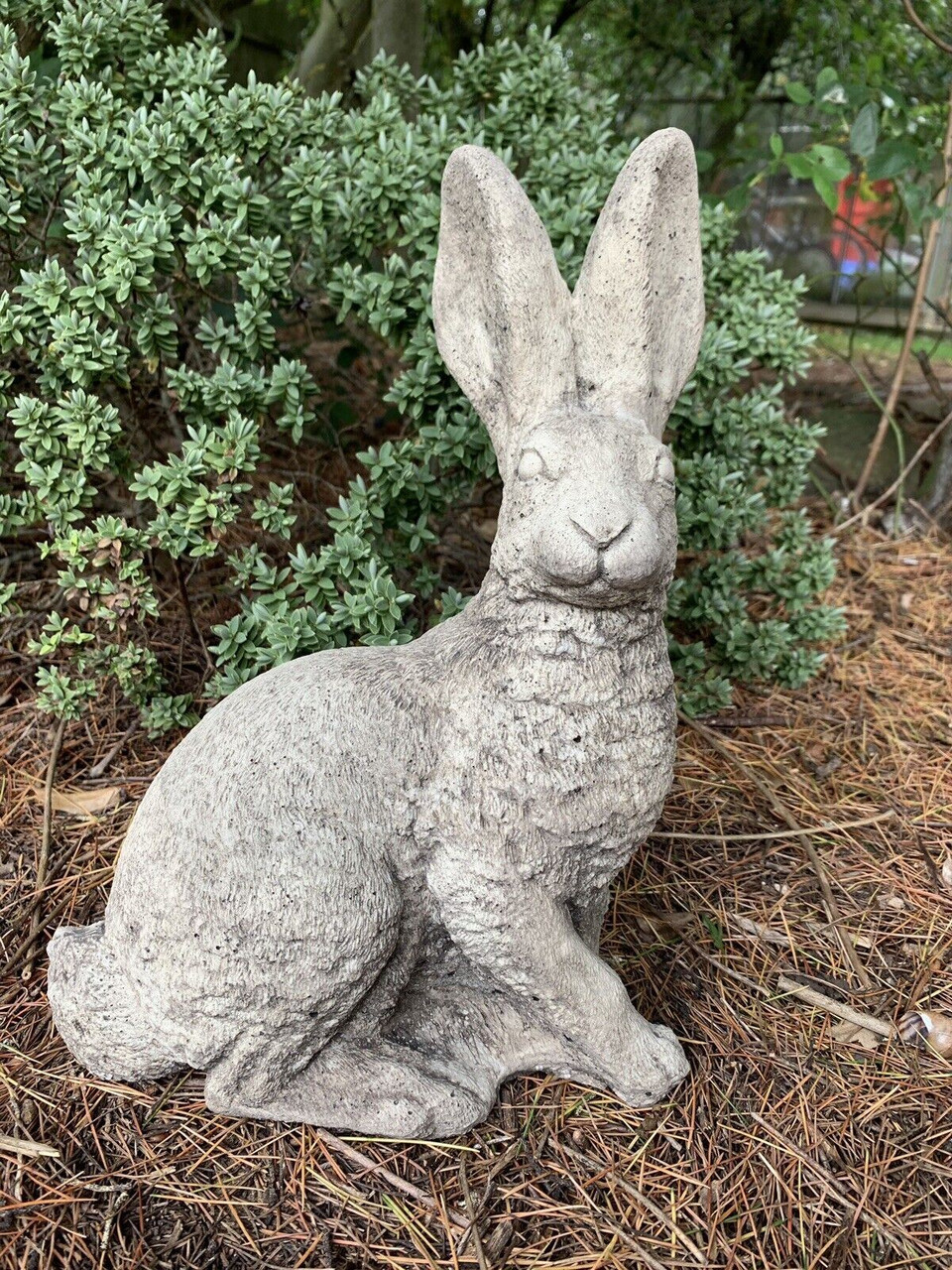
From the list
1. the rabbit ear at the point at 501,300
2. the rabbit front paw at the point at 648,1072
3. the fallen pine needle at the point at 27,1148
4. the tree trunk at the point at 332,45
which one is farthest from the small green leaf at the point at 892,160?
the fallen pine needle at the point at 27,1148

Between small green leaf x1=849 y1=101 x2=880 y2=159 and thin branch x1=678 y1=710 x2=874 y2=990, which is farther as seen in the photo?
small green leaf x1=849 y1=101 x2=880 y2=159

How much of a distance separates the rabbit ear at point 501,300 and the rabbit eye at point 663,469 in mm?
184

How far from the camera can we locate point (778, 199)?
8578 millimetres

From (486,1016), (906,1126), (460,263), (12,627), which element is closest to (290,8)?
(12,627)

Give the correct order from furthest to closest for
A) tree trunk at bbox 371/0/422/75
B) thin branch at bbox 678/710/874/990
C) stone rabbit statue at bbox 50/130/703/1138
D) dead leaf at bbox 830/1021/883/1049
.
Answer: tree trunk at bbox 371/0/422/75 → thin branch at bbox 678/710/874/990 → dead leaf at bbox 830/1021/883/1049 → stone rabbit statue at bbox 50/130/703/1138

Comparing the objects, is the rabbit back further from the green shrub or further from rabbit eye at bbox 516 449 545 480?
the green shrub

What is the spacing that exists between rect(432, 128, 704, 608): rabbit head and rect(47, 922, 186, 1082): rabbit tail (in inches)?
39.9

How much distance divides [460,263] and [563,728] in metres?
0.84

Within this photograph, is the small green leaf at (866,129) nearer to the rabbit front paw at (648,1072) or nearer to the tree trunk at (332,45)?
the tree trunk at (332,45)

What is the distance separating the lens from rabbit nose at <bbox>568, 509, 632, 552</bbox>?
159cm

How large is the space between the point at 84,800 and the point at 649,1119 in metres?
1.60

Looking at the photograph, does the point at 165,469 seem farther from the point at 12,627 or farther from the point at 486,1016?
the point at 486,1016

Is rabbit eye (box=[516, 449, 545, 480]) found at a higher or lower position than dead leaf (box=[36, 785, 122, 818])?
higher

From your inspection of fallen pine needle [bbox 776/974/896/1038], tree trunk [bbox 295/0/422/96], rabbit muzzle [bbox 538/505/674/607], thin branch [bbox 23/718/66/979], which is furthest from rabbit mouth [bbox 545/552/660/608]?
tree trunk [bbox 295/0/422/96]
